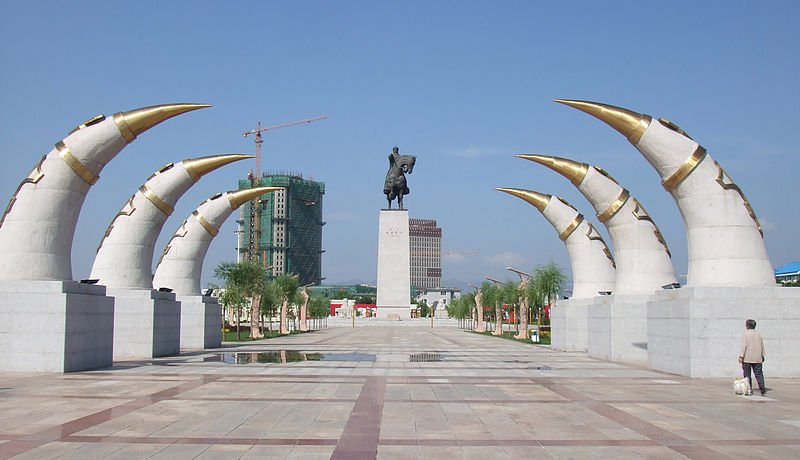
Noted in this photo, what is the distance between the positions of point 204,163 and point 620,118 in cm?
1309

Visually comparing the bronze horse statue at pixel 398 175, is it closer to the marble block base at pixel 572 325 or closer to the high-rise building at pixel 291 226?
the marble block base at pixel 572 325

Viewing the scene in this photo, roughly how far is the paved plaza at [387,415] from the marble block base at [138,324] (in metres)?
5.24

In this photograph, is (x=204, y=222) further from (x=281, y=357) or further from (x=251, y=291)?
(x=251, y=291)

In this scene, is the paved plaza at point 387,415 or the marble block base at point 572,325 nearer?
the paved plaza at point 387,415

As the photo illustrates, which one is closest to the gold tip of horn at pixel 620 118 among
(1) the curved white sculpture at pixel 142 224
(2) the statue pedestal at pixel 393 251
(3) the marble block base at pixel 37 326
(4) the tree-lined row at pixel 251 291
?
(1) the curved white sculpture at pixel 142 224

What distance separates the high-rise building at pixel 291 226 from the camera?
518 feet

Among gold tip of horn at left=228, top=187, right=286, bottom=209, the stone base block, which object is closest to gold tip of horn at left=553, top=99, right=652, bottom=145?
gold tip of horn at left=228, top=187, right=286, bottom=209

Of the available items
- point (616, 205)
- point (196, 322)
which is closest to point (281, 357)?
point (196, 322)

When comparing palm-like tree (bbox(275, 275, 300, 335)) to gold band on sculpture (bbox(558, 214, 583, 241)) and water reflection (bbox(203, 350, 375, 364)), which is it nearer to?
gold band on sculpture (bbox(558, 214, 583, 241))

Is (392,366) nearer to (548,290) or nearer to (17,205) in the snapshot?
(17,205)

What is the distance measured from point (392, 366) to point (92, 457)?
12051 millimetres

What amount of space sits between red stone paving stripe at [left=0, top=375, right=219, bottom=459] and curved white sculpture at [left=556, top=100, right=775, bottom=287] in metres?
11.5

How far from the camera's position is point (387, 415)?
10883mm

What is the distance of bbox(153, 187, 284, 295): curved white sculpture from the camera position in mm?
28875
